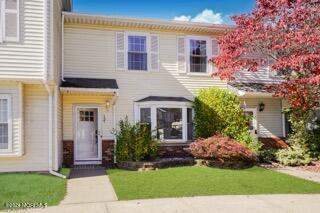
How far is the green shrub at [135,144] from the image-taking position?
13715mm

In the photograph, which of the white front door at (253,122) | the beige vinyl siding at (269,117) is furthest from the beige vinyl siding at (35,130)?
the beige vinyl siding at (269,117)

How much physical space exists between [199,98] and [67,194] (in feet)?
26.5

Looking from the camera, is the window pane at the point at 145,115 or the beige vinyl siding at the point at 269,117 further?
the beige vinyl siding at the point at 269,117

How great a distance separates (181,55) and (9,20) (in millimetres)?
7545

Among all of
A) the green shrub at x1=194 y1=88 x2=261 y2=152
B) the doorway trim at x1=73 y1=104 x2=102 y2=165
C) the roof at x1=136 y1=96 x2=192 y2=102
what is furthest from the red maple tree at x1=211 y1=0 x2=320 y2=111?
the doorway trim at x1=73 y1=104 x2=102 y2=165

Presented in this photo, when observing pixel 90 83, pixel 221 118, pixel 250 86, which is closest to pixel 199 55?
pixel 250 86

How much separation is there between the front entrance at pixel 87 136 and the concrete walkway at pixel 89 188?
6.29ft

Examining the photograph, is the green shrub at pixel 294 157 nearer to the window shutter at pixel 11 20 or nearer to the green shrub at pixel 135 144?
the green shrub at pixel 135 144

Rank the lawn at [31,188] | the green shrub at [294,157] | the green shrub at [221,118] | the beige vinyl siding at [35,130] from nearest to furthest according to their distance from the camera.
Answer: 1. the lawn at [31,188]
2. the beige vinyl siding at [35,130]
3. the green shrub at [294,157]
4. the green shrub at [221,118]

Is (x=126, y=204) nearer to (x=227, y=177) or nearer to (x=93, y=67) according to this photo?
(x=227, y=177)

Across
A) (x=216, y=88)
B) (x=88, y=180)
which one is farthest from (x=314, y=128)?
(x=88, y=180)

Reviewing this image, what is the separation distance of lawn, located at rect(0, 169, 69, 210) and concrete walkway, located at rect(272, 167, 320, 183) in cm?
738

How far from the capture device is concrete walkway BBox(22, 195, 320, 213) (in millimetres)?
7391

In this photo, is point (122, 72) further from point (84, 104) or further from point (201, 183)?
point (201, 183)
